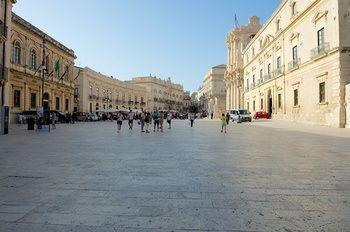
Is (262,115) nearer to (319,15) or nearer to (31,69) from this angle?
(319,15)

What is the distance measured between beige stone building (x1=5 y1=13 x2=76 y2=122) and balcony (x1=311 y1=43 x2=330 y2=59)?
20922 mm

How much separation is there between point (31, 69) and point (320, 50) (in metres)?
27.0

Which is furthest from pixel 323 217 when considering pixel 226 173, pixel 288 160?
pixel 288 160

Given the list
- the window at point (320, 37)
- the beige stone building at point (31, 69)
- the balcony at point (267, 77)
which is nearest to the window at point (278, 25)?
the balcony at point (267, 77)

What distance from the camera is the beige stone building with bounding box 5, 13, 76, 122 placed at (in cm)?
3048

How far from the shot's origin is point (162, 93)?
110688 millimetres

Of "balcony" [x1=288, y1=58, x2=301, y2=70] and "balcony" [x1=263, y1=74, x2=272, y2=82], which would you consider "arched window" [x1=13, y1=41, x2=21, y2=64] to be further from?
"balcony" [x1=263, y1=74, x2=272, y2=82]

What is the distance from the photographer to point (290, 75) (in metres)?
34.4

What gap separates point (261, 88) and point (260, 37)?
740 centimetres

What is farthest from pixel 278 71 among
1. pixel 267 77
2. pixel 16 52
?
pixel 16 52

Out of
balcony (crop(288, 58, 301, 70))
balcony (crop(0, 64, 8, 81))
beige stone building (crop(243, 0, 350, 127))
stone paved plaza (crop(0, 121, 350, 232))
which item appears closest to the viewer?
stone paved plaza (crop(0, 121, 350, 232))

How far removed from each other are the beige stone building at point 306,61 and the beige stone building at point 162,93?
56003 mm

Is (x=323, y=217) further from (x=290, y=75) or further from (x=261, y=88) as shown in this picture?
(x=261, y=88)

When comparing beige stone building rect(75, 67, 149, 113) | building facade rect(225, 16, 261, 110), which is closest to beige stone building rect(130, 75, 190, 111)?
beige stone building rect(75, 67, 149, 113)
